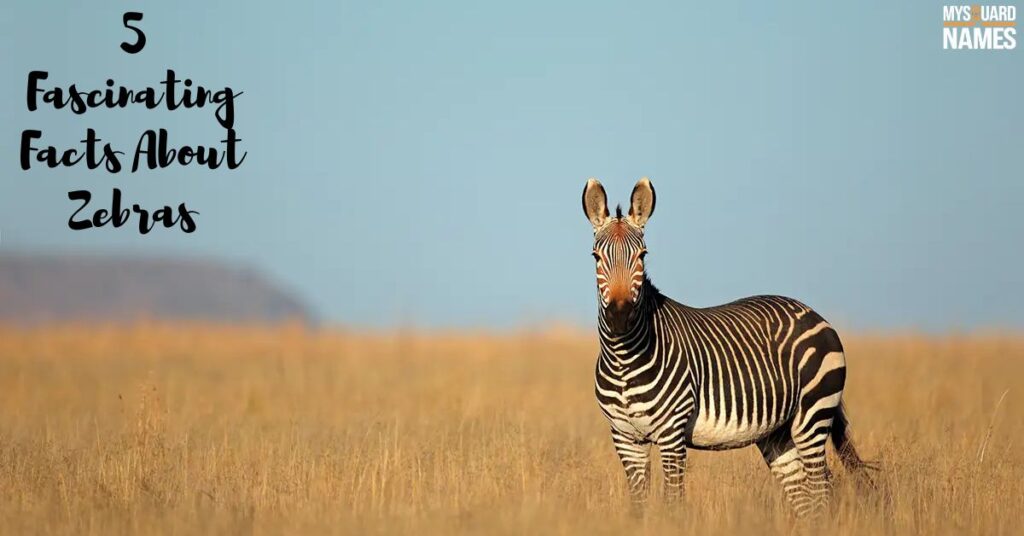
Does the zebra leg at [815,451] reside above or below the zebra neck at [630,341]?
below

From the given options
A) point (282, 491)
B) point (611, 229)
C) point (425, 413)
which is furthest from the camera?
point (425, 413)

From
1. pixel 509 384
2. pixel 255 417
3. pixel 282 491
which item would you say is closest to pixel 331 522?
pixel 282 491

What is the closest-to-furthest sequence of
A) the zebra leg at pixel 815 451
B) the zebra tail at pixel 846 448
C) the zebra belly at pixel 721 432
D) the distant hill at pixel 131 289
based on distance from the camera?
the zebra belly at pixel 721 432 → the zebra leg at pixel 815 451 → the zebra tail at pixel 846 448 → the distant hill at pixel 131 289

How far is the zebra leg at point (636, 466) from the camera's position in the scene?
8.50 m

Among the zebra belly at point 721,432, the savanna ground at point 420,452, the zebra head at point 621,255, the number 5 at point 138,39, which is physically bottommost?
the savanna ground at point 420,452

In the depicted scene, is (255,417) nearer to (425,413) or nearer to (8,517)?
(425,413)

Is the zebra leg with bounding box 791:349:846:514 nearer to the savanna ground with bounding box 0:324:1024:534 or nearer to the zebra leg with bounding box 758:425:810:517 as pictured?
the zebra leg with bounding box 758:425:810:517

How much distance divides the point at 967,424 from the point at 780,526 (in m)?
8.50

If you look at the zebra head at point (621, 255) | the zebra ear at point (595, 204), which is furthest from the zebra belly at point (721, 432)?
the zebra ear at point (595, 204)

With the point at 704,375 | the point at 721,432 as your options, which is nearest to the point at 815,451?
the point at 721,432

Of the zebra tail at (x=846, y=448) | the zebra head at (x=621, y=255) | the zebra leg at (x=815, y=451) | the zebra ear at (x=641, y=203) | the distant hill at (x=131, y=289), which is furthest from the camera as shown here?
the distant hill at (x=131, y=289)

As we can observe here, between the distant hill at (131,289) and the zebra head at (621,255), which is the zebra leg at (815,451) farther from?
the distant hill at (131,289)

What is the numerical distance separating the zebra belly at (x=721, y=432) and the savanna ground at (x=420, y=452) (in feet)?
1.65

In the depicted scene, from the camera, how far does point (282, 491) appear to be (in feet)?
31.1
